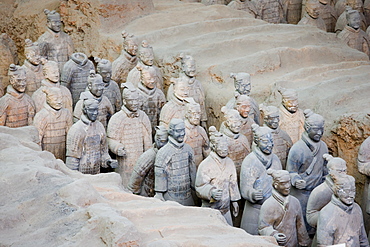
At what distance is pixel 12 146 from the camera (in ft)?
19.7

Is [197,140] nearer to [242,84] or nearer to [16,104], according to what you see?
[242,84]

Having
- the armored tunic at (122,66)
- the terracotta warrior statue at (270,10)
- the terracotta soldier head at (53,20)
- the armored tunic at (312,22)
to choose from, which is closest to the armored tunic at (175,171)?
the armored tunic at (122,66)

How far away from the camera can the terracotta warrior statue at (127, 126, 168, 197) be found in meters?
7.99

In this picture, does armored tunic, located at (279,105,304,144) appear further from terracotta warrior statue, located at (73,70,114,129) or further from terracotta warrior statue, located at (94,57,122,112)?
terracotta warrior statue, located at (94,57,122,112)

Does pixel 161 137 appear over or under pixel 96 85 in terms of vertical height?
under

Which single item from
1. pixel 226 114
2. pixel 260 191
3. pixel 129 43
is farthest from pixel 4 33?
pixel 260 191

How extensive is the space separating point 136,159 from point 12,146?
2.71 meters

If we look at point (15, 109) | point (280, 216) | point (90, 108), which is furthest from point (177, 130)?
point (15, 109)

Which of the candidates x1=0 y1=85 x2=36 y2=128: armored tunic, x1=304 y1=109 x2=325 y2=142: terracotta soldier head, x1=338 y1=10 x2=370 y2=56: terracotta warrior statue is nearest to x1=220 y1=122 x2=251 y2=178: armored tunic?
x1=304 y1=109 x2=325 y2=142: terracotta soldier head

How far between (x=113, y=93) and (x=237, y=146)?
2.10 meters

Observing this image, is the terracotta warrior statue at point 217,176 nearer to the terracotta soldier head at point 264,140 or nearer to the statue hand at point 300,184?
the terracotta soldier head at point 264,140

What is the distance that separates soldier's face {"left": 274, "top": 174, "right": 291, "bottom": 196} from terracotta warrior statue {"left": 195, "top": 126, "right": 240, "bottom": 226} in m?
0.71

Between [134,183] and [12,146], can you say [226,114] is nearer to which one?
[134,183]

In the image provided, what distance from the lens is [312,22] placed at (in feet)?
39.3
